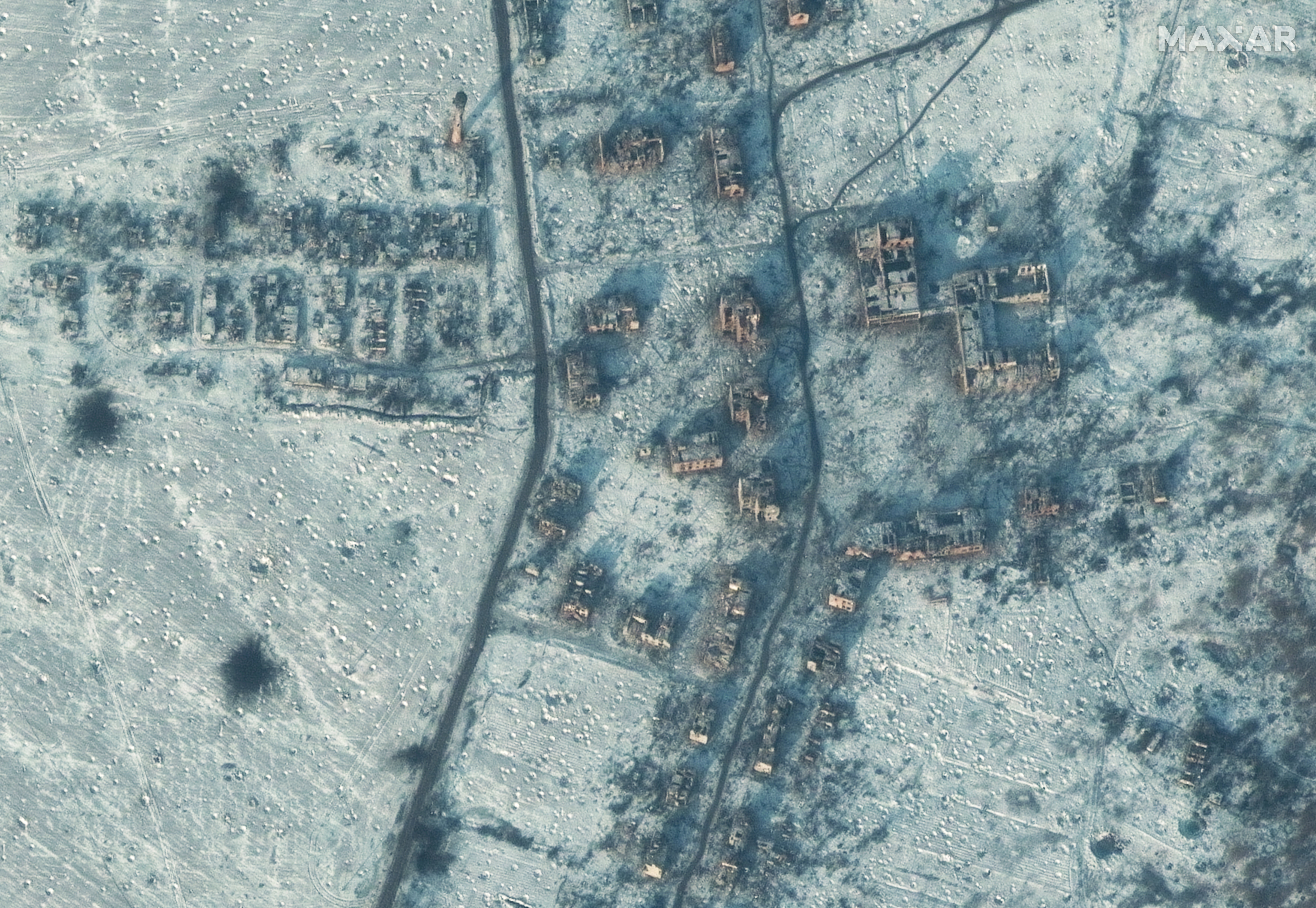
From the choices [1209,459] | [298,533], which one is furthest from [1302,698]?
[298,533]

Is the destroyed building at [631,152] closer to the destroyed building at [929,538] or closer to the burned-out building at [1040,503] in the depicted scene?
the destroyed building at [929,538]

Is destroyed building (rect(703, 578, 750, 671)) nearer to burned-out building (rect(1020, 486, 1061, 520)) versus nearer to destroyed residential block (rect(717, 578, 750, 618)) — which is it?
destroyed residential block (rect(717, 578, 750, 618))

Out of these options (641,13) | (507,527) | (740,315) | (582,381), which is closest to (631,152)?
(641,13)

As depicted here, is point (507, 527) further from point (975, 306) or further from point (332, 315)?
point (975, 306)

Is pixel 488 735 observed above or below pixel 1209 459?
below

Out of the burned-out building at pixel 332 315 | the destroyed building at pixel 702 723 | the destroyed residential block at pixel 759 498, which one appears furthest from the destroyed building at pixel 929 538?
the burned-out building at pixel 332 315

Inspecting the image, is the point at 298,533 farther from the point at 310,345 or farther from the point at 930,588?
the point at 930,588
